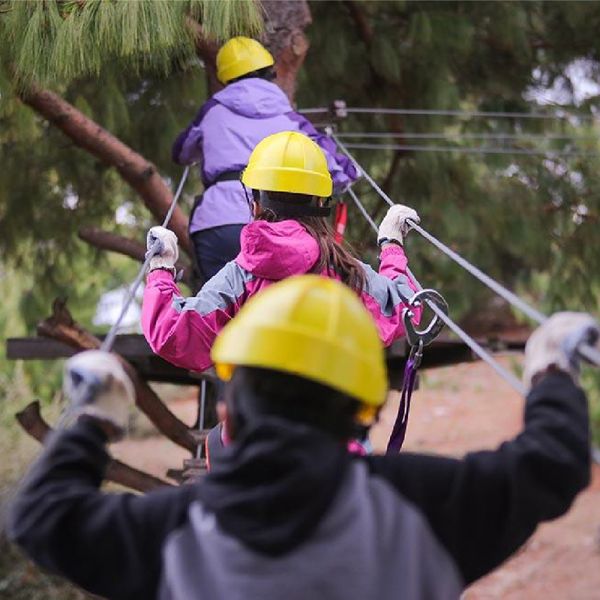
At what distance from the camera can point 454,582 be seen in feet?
5.50

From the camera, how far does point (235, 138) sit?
13.7 ft

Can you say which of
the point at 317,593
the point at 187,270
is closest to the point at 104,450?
the point at 317,593

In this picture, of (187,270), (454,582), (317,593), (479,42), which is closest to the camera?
(317,593)

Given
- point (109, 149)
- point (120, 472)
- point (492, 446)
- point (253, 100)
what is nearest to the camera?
point (253, 100)

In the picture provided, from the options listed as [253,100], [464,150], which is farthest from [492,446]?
[253,100]

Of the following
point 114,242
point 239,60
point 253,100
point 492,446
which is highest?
point 239,60

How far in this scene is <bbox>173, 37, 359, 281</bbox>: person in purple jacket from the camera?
4.08 metres

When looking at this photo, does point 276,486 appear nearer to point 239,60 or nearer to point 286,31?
point 239,60

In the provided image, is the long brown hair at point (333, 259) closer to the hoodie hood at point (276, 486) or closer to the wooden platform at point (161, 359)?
the hoodie hood at point (276, 486)

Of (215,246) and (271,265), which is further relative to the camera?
(215,246)

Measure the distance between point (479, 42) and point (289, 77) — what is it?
2.05 meters

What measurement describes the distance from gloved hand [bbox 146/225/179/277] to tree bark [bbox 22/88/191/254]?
2057 mm

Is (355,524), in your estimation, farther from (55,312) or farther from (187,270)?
(187,270)

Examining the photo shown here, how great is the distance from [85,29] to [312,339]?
2448mm
